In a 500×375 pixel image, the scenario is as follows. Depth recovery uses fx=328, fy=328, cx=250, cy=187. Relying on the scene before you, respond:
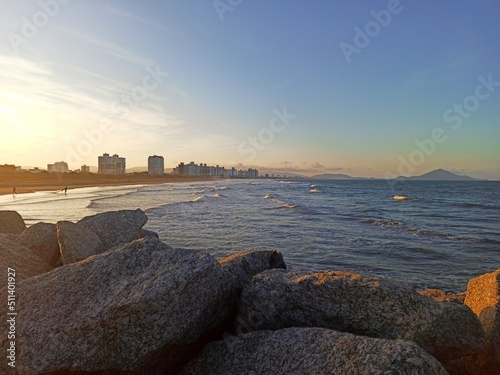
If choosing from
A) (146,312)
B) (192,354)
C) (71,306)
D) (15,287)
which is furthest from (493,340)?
(15,287)

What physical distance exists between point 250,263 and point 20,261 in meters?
4.92

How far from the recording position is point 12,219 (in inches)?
481

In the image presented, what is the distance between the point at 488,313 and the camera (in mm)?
5613

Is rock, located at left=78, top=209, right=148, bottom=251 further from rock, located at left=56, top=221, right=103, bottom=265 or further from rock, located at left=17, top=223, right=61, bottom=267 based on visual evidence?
rock, located at left=56, top=221, right=103, bottom=265

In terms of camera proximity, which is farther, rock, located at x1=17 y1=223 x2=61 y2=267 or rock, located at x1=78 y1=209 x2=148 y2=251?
rock, located at x1=78 y1=209 x2=148 y2=251

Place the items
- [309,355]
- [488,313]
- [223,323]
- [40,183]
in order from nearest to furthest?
[309,355]
[223,323]
[488,313]
[40,183]

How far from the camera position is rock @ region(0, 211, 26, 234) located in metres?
11.8

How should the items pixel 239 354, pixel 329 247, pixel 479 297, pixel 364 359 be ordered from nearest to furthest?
pixel 364 359 → pixel 239 354 → pixel 479 297 → pixel 329 247

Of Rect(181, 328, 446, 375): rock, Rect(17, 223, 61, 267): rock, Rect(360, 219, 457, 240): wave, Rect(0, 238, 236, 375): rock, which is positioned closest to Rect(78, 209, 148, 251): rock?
Rect(17, 223, 61, 267): rock

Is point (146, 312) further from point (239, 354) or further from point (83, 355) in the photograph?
point (239, 354)

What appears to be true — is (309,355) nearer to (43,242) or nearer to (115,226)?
(43,242)

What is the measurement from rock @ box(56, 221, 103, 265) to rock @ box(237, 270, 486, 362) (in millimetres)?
4972

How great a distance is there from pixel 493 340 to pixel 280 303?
A: 343 centimetres

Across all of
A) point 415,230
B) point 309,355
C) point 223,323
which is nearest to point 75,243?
point 223,323
